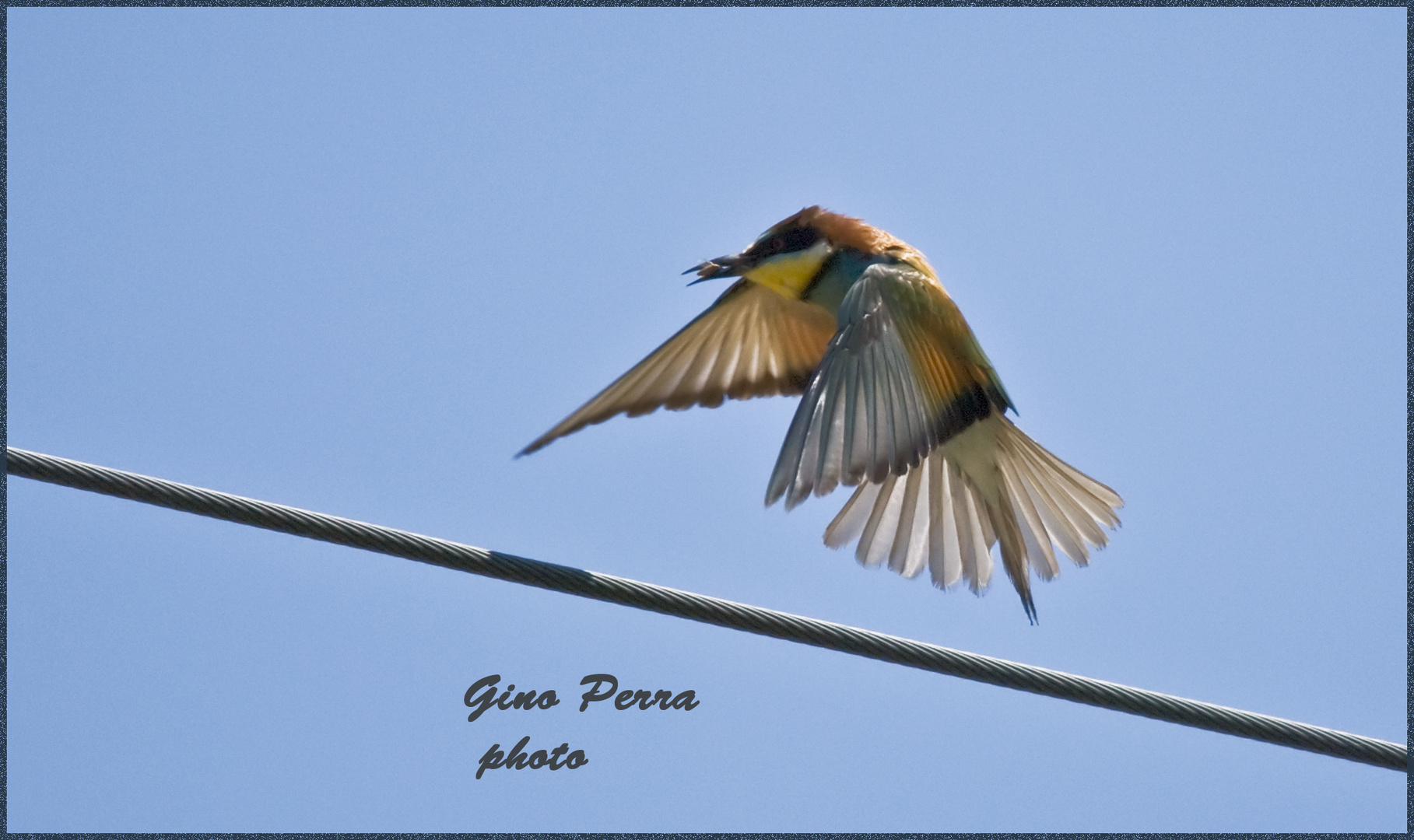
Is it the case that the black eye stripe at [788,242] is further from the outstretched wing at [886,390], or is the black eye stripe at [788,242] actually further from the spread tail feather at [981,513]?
the spread tail feather at [981,513]

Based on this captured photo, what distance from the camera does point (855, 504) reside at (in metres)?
4.03

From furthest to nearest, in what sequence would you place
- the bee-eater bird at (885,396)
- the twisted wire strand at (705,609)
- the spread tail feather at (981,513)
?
the spread tail feather at (981,513) < the bee-eater bird at (885,396) < the twisted wire strand at (705,609)

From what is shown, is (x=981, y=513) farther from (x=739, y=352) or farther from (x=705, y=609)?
(x=705, y=609)

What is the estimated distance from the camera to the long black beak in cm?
450

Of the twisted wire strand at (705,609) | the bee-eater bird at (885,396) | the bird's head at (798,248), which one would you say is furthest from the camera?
the bird's head at (798,248)

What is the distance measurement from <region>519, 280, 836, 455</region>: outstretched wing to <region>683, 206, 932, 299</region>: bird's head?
0.15 meters

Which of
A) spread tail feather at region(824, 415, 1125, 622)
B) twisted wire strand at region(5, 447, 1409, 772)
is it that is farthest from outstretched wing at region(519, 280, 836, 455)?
twisted wire strand at region(5, 447, 1409, 772)

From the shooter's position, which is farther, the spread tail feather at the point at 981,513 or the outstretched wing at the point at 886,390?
the spread tail feather at the point at 981,513

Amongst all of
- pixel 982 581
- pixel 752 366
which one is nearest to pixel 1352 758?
pixel 982 581

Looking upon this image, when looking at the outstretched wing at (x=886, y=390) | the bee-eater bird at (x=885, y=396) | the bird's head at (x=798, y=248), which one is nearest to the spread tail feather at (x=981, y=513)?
Answer: the bee-eater bird at (x=885, y=396)

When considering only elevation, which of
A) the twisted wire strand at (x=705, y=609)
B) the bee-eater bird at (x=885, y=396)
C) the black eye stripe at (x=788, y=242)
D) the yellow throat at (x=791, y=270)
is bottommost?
the twisted wire strand at (x=705, y=609)

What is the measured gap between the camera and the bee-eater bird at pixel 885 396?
11.6ft

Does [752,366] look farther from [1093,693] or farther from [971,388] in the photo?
[1093,693]

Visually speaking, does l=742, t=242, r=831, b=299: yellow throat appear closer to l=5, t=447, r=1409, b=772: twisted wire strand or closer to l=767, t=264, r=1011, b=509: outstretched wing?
l=767, t=264, r=1011, b=509: outstretched wing
